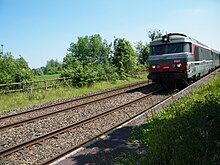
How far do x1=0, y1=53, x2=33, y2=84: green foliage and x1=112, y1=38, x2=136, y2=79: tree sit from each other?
13691 mm

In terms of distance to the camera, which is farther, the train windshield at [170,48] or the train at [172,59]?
the train windshield at [170,48]

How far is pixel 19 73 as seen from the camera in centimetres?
1911

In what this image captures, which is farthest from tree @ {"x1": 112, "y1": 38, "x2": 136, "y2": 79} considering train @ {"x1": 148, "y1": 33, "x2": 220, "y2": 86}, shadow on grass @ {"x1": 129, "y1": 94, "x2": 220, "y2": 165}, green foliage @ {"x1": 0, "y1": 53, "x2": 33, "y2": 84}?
shadow on grass @ {"x1": 129, "y1": 94, "x2": 220, "y2": 165}

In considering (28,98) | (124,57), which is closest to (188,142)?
(28,98)

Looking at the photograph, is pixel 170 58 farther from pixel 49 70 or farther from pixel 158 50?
pixel 49 70

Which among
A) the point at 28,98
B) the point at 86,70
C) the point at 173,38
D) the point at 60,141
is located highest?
the point at 173,38

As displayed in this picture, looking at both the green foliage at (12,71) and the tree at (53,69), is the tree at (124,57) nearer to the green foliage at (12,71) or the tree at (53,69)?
the tree at (53,69)

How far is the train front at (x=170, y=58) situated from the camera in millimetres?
12977

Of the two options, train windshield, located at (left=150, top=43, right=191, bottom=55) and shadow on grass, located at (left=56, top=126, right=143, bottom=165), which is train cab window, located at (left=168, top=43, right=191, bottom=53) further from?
shadow on grass, located at (left=56, top=126, right=143, bottom=165)

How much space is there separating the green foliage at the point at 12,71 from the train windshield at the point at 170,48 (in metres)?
11.1

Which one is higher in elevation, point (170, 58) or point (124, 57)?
point (124, 57)

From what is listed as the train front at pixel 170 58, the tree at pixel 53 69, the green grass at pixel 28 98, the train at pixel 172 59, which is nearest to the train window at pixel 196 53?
the train at pixel 172 59

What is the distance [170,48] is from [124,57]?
1797cm

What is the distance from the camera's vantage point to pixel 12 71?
19.4 m
